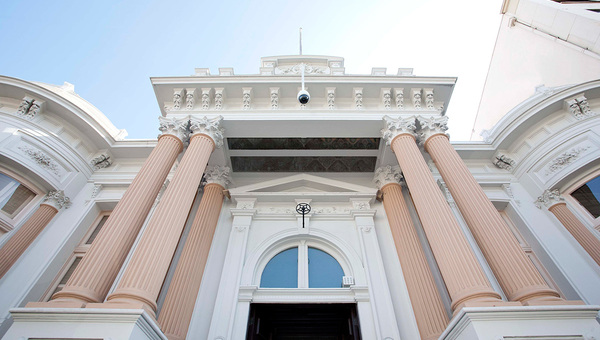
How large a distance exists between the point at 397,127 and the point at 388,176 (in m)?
1.72

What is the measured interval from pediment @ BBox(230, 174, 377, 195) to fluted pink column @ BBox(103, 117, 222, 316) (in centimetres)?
224

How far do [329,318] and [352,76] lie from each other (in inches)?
252

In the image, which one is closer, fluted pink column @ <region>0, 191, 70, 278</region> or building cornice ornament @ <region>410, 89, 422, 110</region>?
fluted pink column @ <region>0, 191, 70, 278</region>

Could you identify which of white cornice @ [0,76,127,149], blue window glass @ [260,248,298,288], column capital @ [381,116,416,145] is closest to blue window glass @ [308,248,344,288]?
blue window glass @ [260,248,298,288]

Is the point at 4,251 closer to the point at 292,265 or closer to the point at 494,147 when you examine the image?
the point at 292,265

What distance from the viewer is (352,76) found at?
8617 mm

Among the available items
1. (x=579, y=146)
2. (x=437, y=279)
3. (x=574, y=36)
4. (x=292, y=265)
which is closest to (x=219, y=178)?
(x=292, y=265)

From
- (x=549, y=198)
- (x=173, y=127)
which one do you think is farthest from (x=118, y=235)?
(x=549, y=198)

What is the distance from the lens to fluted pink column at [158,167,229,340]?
5.88 m

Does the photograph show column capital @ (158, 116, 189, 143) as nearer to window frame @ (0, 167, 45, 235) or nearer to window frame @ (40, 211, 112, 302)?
window frame @ (40, 211, 112, 302)

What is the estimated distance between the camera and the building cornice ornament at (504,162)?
9641mm

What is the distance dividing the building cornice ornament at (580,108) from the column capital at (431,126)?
13.3 ft

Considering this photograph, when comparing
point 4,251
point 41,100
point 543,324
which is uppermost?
point 41,100

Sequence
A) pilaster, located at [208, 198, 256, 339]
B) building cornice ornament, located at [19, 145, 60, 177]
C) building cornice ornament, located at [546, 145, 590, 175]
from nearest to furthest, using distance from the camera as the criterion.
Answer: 1. pilaster, located at [208, 198, 256, 339]
2. building cornice ornament, located at [546, 145, 590, 175]
3. building cornice ornament, located at [19, 145, 60, 177]
